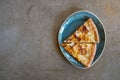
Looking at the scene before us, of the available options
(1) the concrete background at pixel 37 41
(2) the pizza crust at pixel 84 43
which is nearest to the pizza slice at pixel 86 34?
(2) the pizza crust at pixel 84 43

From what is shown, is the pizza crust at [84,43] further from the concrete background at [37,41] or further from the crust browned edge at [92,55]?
the concrete background at [37,41]

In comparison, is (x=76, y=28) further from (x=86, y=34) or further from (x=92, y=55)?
(x=92, y=55)

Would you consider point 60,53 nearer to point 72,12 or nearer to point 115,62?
point 72,12

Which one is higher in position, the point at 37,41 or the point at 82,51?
the point at 37,41

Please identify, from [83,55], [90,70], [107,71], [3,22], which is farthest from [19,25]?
[107,71]

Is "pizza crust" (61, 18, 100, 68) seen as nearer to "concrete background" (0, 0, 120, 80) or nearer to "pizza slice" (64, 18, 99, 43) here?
"pizza slice" (64, 18, 99, 43)

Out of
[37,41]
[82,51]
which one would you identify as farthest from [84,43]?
[37,41]
